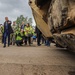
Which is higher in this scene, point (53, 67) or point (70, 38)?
point (70, 38)

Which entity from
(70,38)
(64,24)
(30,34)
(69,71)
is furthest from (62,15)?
(30,34)

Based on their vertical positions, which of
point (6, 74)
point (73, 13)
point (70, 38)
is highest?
point (73, 13)

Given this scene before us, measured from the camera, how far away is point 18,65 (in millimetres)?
5383

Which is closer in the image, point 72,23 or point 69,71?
point 72,23

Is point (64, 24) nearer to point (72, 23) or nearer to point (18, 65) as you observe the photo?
point (72, 23)

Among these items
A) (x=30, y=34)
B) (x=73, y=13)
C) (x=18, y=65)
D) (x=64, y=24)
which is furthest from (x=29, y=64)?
(x=30, y=34)

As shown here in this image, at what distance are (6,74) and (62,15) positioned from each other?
5.93 feet

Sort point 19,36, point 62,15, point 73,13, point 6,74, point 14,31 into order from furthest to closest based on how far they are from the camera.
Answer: point 14,31 < point 19,36 < point 6,74 < point 62,15 < point 73,13

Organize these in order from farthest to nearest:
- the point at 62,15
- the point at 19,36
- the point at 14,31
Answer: the point at 14,31
the point at 19,36
the point at 62,15

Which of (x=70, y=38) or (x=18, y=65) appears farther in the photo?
(x=18, y=65)

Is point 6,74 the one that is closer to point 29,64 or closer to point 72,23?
point 29,64

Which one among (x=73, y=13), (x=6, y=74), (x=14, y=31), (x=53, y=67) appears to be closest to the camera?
(x=73, y=13)

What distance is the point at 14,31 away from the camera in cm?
1540

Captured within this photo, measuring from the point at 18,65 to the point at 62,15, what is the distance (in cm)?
214
